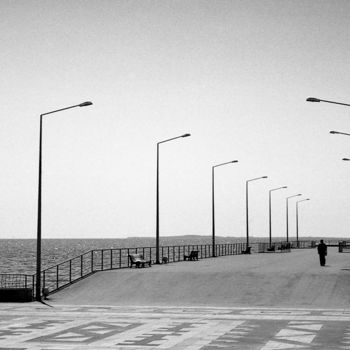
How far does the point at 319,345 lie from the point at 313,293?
11865 millimetres

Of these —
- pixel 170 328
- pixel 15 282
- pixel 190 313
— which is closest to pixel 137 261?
pixel 15 282

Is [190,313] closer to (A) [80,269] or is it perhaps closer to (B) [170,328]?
(B) [170,328]

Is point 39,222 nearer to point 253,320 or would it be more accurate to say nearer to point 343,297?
point 253,320

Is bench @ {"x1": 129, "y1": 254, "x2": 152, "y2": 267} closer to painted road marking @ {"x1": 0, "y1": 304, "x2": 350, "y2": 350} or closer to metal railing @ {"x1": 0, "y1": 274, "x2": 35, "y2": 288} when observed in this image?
metal railing @ {"x1": 0, "y1": 274, "x2": 35, "y2": 288}

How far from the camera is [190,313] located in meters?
24.4

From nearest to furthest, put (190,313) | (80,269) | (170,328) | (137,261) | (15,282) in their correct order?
(170,328) → (190,313) → (137,261) → (15,282) → (80,269)

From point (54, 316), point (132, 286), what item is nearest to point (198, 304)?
point (132, 286)

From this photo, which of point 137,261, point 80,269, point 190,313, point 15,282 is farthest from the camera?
point 80,269

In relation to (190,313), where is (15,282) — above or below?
above

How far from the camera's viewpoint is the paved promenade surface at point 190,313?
58.0ft

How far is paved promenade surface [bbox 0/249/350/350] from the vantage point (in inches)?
696

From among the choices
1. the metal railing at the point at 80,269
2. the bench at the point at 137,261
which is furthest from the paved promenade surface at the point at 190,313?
the bench at the point at 137,261

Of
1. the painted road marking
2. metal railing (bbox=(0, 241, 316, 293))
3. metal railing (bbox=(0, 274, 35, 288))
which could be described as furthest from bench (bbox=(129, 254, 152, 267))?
the painted road marking

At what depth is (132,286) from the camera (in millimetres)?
30828
